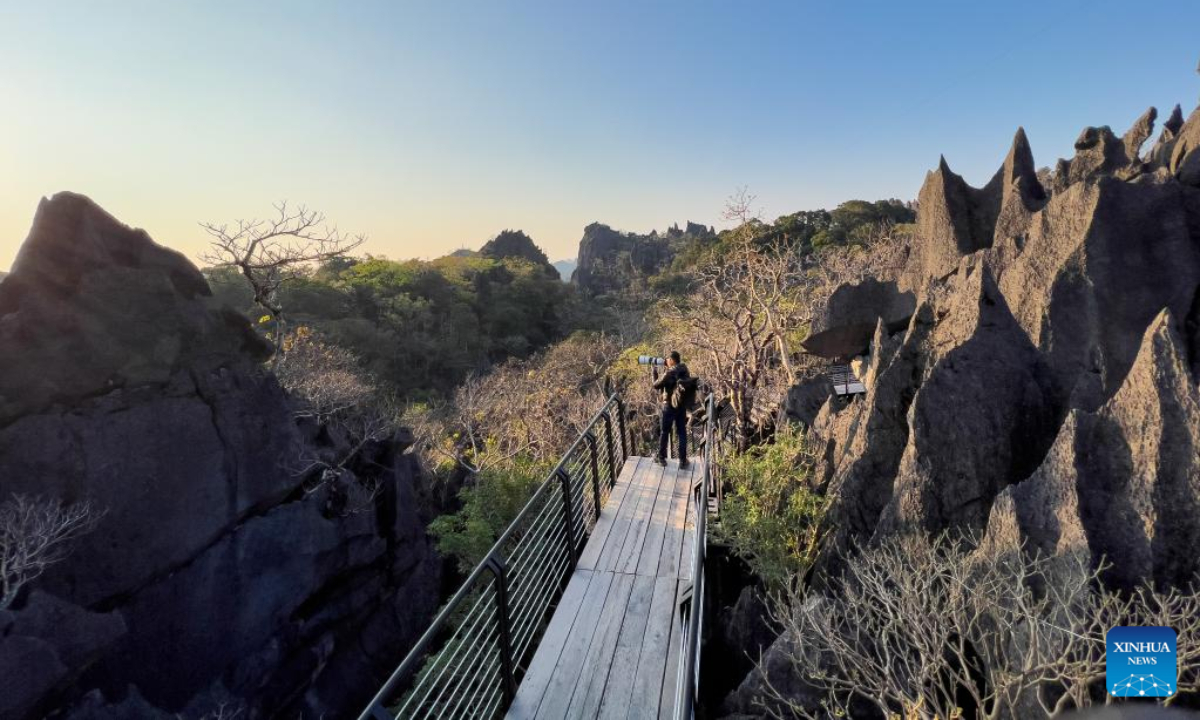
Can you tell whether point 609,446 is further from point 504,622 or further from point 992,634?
point 992,634

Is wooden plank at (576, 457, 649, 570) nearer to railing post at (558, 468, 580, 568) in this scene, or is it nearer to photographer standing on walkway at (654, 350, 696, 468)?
railing post at (558, 468, 580, 568)

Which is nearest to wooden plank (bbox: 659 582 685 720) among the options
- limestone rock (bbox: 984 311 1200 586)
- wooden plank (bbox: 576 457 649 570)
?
wooden plank (bbox: 576 457 649 570)

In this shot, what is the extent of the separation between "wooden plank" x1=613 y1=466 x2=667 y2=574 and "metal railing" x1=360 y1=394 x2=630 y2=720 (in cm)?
53

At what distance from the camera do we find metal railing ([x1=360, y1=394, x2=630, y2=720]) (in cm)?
350

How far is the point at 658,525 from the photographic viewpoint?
621 cm

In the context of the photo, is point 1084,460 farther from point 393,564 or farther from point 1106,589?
point 393,564

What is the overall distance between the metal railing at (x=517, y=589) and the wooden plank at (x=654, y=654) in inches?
39.1

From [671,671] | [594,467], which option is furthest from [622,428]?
[671,671]

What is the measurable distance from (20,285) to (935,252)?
16.0 meters

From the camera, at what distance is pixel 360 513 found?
42.7ft

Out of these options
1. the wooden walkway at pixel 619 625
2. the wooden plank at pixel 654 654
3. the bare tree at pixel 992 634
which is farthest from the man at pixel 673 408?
the bare tree at pixel 992 634

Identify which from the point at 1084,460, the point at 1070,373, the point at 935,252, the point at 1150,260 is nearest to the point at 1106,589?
the point at 1084,460

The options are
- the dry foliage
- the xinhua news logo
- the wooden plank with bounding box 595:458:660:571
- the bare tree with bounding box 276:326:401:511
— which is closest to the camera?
the xinhua news logo

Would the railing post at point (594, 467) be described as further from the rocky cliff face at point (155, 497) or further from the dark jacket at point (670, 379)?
the rocky cliff face at point (155, 497)
